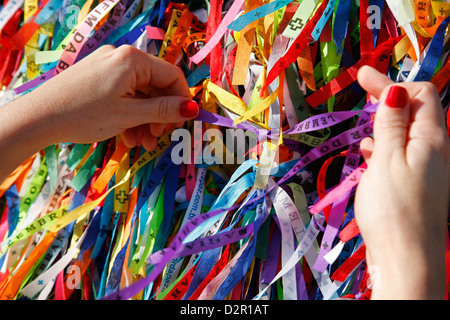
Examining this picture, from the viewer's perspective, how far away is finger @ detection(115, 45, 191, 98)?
2.40ft

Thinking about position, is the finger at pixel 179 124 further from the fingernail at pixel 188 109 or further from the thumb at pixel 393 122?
the thumb at pixel 393 122

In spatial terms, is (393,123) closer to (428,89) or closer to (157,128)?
(428,89)

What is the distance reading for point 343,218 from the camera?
0.73 m

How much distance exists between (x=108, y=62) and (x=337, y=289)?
0.51 m

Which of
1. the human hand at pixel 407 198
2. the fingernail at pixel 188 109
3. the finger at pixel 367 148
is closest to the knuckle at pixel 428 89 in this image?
the human hand at pixel 407 198

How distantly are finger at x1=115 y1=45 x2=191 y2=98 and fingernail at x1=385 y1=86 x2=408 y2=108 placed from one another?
0.35m

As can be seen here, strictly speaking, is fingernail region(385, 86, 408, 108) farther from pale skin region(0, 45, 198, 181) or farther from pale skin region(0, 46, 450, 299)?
pale skin region(0, 45, 198, 181)

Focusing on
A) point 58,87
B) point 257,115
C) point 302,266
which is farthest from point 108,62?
point 302,266

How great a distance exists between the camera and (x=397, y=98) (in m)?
0.56

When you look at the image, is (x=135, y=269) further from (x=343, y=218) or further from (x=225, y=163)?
(x=343, y=218)

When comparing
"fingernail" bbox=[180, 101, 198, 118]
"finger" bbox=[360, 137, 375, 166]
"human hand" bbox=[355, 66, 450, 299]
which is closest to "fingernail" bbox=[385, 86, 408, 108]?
"human hand" bbox=[355, 66, 450, 299]

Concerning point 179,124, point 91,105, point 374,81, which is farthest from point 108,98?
point 374,81

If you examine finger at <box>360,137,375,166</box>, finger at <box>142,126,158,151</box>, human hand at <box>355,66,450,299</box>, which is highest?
finger at <box>142,126,158,151</box>

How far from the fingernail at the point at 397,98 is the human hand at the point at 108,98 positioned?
0.32 metres
